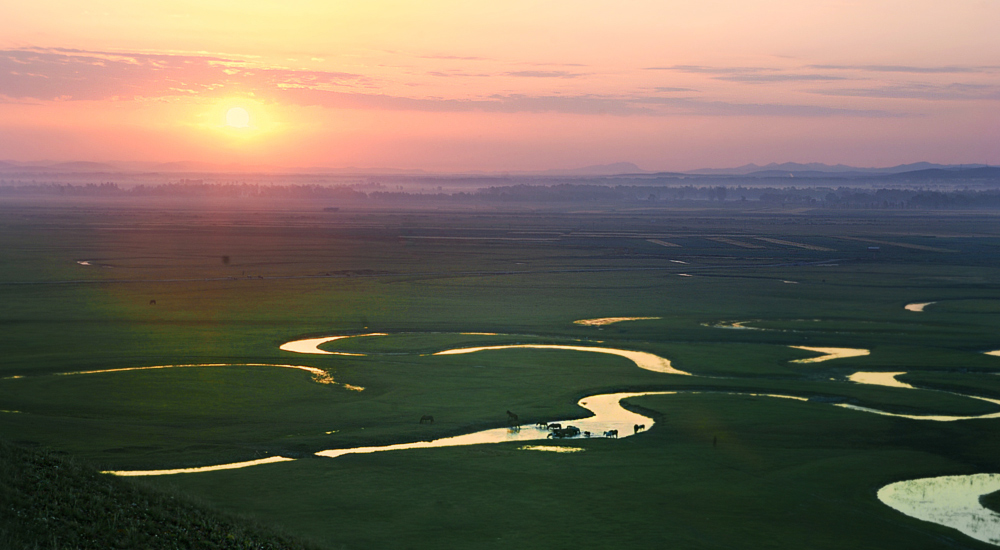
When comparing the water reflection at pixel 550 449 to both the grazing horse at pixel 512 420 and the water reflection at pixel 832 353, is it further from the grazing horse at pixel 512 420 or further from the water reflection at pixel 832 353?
the water reflection at pixel 832 353

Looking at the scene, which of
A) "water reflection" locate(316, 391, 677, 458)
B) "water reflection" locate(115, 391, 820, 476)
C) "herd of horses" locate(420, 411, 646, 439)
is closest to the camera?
"water reflection" locate(115, 391, 820, 476)

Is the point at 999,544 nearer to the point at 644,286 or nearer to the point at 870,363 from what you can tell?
the point at 870,363

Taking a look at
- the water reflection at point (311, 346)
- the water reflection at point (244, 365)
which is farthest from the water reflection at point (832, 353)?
the water reflection at point (244, 365)

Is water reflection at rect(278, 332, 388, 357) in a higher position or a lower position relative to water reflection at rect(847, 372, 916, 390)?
higher

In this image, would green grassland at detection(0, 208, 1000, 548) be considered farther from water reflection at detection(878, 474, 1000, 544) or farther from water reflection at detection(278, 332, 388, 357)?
water reflection at detection(278, 332, 388, 357)

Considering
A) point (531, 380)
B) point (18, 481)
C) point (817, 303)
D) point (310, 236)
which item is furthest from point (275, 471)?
point (310, 236)

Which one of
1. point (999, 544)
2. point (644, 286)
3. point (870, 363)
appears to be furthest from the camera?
point (644, 286)

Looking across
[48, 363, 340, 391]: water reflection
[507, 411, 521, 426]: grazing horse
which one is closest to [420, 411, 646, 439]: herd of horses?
[507, 411, 521, 426]: grazing horse
